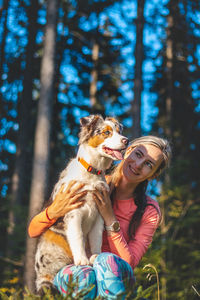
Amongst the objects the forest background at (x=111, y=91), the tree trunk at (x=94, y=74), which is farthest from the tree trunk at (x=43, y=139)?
the tree trunk at (x=94, y=74)

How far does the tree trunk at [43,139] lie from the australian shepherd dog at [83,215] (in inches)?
126

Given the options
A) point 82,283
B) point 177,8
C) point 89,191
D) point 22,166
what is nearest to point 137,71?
point 177,8

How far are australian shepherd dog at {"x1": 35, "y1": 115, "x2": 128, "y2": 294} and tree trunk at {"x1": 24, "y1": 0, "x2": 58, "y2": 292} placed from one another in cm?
321

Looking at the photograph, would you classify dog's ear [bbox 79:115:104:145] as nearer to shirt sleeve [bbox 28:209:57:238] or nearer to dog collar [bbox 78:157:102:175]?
dog collar [bbox 78:157:102:175]

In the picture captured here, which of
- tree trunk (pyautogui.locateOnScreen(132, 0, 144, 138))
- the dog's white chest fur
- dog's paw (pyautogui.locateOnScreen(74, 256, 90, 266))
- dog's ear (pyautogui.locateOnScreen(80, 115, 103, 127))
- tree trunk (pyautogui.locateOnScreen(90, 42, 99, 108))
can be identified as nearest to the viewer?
dog's paw (pyautogui.locateOnScreen(74, 256, 90, 266))

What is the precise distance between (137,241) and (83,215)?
59 centimetres

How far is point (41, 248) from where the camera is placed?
287 cm

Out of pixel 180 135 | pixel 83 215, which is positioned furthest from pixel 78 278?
pixel 180 135

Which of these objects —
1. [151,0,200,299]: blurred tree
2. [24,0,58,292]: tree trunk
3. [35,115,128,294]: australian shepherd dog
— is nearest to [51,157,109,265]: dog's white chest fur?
[35,115,128,294]: australian shepherd dog

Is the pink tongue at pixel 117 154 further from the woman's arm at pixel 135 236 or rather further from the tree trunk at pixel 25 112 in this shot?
the tree trunk at pixel 25 112

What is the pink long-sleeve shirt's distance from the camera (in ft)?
9.14

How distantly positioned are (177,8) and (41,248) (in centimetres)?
1051

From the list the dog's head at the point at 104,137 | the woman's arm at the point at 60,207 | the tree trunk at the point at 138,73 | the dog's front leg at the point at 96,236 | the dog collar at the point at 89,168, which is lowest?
the dog's front leg at the point at 96,236

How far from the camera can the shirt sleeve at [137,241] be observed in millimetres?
2773
